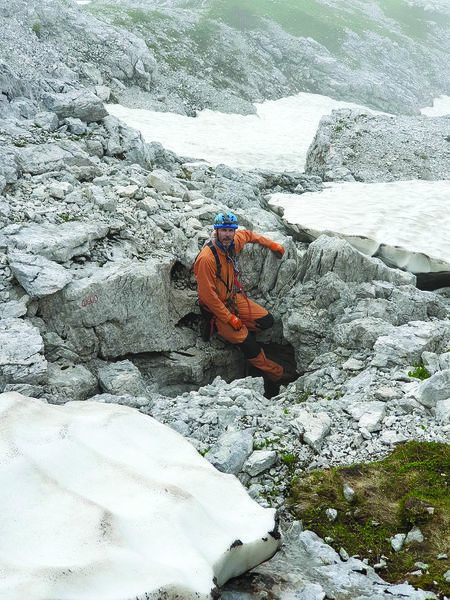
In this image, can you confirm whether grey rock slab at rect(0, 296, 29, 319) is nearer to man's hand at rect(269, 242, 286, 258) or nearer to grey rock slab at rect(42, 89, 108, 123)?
man's hand at rect(269, 242, 286, 258)

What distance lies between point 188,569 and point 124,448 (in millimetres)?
2000

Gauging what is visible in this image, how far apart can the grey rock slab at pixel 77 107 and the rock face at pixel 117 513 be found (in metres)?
13.7

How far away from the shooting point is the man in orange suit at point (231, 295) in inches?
492

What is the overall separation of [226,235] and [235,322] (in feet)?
7.32

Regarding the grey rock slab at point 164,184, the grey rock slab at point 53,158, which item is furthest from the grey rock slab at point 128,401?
the grey rock slab at point 53,158

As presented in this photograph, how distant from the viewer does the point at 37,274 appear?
10898 millimetres

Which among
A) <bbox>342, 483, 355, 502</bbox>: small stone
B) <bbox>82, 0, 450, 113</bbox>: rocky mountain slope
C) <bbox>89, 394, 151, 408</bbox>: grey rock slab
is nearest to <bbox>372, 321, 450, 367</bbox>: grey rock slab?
<bbox>342, 483, 355, 502</bbox>: small stone

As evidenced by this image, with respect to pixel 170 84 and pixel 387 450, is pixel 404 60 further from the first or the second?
pixel 387 450

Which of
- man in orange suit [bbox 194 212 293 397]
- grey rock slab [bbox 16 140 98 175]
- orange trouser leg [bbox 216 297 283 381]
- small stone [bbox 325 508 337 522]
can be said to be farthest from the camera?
grey rock slab [bbox 16 140 98 175]

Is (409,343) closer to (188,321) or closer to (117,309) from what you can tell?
(188,321)

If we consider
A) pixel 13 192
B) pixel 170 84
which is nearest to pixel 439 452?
pixel 13 192

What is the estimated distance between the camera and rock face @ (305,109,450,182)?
991 inches

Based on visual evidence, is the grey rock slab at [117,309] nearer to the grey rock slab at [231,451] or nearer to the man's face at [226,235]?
the man's face at [226,235]

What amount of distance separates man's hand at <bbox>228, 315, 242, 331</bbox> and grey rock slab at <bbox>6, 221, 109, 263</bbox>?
3591mm
